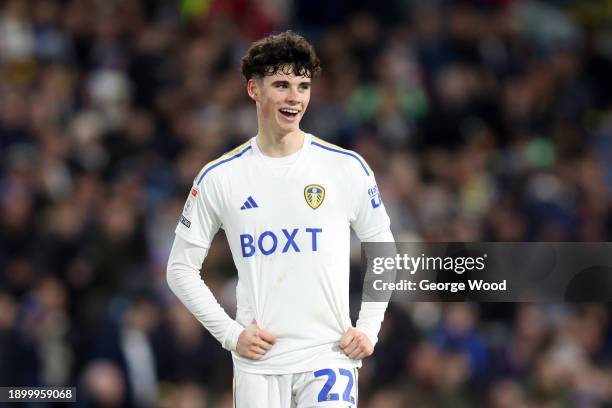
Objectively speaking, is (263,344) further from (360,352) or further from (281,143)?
(281,143)

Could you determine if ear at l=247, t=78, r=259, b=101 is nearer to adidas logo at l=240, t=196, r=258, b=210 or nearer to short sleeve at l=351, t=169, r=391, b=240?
adidas logo at l=240, t=196, r=258, b=210

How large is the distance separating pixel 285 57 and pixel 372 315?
120cm

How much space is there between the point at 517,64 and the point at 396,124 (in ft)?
5.60

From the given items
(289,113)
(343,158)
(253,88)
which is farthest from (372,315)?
(253,88)

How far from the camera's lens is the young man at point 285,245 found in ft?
16.6

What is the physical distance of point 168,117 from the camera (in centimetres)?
1117

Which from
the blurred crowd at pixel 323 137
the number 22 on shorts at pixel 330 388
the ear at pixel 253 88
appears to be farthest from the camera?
the blurred crowd at pixel 323 137

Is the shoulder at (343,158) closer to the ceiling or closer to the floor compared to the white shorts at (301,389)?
closer to the ceiling

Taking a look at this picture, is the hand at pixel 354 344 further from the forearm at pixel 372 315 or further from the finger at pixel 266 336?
the finger at pixel 266 336

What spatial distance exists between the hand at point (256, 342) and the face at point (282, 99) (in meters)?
0.89

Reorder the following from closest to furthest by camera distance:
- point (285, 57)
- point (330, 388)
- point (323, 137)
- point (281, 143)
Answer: point (330, 388), point (285, 57), point (281, 143), point (323, 137)

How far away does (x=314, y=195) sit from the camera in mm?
5137

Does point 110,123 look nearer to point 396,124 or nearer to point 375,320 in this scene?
point 396,124

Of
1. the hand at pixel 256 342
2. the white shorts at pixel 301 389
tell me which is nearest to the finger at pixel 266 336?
the hand at pixel 256 342
